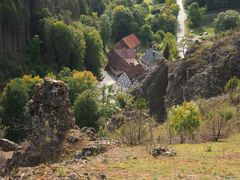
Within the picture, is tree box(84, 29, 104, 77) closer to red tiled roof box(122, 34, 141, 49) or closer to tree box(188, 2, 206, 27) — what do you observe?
red tiled roof box(122, 34, 141, 49)

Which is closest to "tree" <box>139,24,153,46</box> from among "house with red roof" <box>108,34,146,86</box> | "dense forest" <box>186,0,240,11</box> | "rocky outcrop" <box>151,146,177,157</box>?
"house with red roof" <box>108,34,146,86</box>

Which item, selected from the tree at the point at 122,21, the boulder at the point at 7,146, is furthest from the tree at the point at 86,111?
the tree at the point at 122,21

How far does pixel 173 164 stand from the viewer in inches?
983

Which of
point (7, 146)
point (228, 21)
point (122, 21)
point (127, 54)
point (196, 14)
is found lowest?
point (7, 146)

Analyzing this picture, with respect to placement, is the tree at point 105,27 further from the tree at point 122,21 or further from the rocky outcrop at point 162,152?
the rocky outcrop at point 162,152

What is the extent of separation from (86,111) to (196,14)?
259ft

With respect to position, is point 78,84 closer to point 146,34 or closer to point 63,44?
Answer: point 63,44

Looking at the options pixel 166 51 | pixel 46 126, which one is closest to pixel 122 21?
pixel 166 51

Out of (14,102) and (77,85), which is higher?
(77,85)

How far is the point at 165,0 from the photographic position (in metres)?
157

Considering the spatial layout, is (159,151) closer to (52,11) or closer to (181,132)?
(181,132)

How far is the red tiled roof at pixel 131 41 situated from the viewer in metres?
121

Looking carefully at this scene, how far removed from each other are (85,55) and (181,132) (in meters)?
69.5

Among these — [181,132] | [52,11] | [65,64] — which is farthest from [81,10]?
[181,132]
